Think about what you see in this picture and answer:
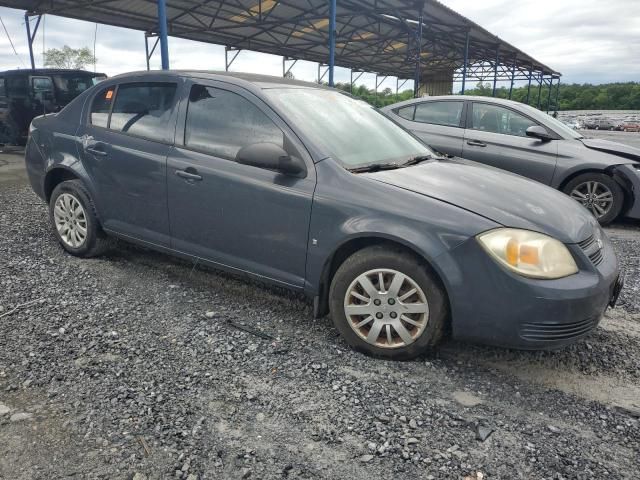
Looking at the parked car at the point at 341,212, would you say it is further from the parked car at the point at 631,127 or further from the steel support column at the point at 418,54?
the parked car at the point at 631,127

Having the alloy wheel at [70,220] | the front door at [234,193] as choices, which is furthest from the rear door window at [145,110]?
the alloy wheel at [70,220]

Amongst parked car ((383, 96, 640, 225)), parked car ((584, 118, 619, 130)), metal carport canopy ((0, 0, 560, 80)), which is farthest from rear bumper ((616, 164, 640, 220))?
Answer: parked car ((584, 118, 619, 130))

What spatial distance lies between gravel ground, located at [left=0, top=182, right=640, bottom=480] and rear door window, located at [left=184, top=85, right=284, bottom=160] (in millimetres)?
1079

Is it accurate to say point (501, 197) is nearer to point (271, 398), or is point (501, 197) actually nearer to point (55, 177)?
point (271, 398)

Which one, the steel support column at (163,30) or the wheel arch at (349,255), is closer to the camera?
the wheel arch at (349,255)

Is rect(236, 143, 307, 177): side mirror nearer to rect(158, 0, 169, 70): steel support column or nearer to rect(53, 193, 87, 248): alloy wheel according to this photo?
rect(53, 193, 87, 248): alloy wheel

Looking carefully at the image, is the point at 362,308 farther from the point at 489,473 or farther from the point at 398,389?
the point at 489,473

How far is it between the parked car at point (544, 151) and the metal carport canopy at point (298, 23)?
7915mm

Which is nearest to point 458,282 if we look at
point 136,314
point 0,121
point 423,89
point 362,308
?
point 362,308

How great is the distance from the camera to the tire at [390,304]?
8.37ft

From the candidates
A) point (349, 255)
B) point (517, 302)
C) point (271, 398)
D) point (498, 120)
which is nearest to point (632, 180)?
point (498, 120)

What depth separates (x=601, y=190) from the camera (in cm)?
602

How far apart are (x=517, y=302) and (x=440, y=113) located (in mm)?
4804

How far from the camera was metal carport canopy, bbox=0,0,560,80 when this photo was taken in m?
14.2
